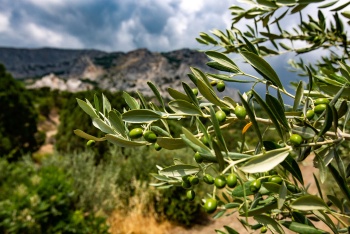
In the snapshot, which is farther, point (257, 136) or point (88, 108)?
point (88, 108)

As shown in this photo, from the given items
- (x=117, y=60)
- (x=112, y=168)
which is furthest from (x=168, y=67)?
(x=112, y=168)

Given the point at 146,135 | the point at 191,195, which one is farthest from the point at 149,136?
the point at 191,195

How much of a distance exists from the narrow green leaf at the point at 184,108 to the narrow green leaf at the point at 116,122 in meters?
0.19

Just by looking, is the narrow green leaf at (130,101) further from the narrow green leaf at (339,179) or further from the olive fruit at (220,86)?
the narrow green leaf at (339,179)

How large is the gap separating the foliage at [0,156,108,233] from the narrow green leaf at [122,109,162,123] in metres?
3.65

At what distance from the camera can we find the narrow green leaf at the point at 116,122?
0.90 meters

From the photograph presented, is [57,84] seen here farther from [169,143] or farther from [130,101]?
[169,143]

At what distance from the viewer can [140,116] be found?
859mm

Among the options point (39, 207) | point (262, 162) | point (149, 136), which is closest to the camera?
point (262, 162)

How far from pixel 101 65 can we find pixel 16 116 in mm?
120115

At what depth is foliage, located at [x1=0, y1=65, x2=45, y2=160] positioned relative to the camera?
1440 cm

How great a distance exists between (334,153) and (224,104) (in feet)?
1.05

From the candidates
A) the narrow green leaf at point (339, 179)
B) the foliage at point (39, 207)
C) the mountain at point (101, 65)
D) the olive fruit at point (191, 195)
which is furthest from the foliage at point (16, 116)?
the mountain at point (101, 65)

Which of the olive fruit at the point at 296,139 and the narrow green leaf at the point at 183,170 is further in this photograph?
the narrow green leaf at the point at 183,170
